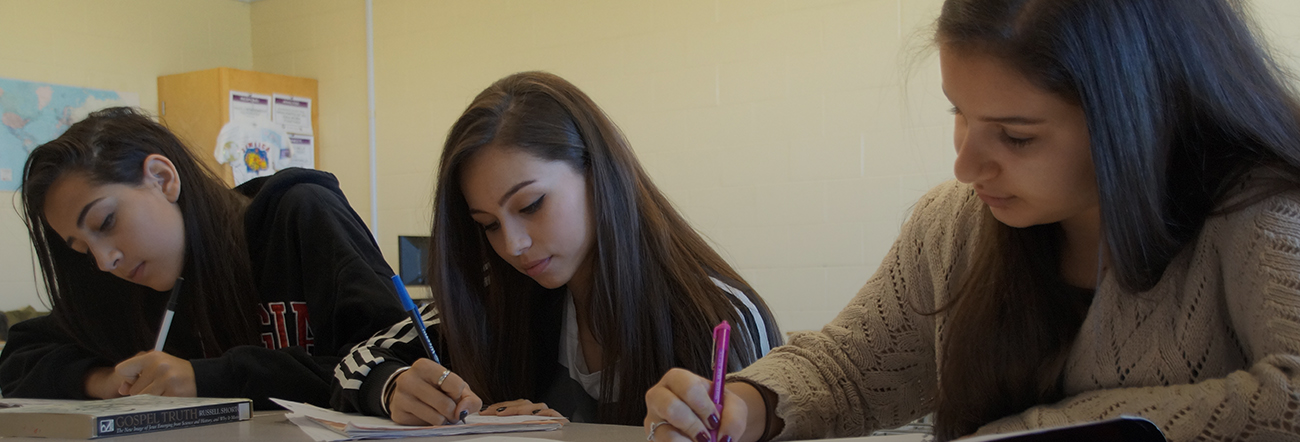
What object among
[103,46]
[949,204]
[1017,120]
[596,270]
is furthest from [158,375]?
[103,46]

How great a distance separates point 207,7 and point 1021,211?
4352 mm

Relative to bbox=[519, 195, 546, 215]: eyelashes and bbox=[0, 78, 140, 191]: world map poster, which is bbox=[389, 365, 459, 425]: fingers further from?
bbox=[0, 78, 140, 191]: world map poster

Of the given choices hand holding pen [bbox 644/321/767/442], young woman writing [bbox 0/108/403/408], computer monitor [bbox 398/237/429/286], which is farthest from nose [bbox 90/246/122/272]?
computer monitor [bbox 398/237/429/286]

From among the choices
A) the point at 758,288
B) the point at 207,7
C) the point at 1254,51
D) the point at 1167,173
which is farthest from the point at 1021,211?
the point at 207,7

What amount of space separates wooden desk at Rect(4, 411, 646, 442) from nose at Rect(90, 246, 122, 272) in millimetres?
574

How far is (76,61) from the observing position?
392 centimetres

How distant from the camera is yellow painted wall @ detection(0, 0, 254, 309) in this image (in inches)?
148

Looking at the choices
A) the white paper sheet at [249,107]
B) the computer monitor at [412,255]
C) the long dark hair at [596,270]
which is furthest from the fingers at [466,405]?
the white paper sheet at [249,107]

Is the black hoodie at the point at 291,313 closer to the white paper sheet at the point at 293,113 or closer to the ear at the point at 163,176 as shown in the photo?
the ear at the point at 163,176

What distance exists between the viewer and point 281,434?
3.73 feet

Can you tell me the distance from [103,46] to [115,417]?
341 centimetres

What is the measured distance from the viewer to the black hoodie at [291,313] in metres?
1.47

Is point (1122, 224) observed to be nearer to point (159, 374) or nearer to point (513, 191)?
point (513, 191)

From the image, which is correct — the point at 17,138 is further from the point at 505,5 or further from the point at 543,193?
the point at 543,193
